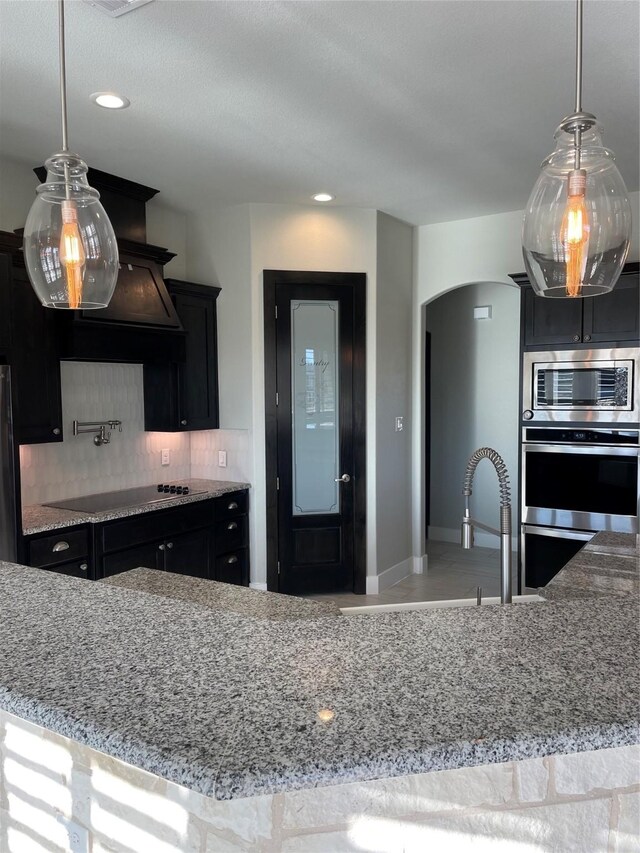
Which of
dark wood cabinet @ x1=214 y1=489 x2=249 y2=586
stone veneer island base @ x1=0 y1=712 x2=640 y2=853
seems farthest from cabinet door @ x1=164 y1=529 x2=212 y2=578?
stone veneer island base @ x1=0 y1=712 x2=640 y2=853

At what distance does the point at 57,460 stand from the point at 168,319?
1.14m

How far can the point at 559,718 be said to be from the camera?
843 mm

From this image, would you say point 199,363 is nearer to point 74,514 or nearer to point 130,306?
point 130,306

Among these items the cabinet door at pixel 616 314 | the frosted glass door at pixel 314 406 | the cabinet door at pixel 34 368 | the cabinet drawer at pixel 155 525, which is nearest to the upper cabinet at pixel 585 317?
the cabinet door at pixel 616 314

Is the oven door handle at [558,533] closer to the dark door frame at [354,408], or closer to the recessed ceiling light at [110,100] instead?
the dark door frame at [354,408]

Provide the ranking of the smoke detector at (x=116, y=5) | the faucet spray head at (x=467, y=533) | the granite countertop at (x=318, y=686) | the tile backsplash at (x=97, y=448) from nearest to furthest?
the granite countertop at (x=318, y=686) → the faucet spray head at (x=467, y=533) → the smoke detector at (x=116, y=5) → the tile backsplash at (x=97, y=448)

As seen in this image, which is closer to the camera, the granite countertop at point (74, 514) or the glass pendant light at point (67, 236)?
the glass pendant light at point (67, 236)

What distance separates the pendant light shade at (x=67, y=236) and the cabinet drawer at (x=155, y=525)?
2.39 meters

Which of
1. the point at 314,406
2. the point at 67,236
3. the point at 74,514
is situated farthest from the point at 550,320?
the point at 67,236

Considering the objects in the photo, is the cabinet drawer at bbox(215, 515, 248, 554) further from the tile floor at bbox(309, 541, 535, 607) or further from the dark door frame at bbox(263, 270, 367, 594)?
the tile floor at bbox(309, 541, 535, 607)

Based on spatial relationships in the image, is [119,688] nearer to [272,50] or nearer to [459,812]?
[459,812]

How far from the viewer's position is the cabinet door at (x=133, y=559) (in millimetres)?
3666

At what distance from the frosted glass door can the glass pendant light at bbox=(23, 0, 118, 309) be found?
3289 mm

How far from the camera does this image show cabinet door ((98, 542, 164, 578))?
367cm
